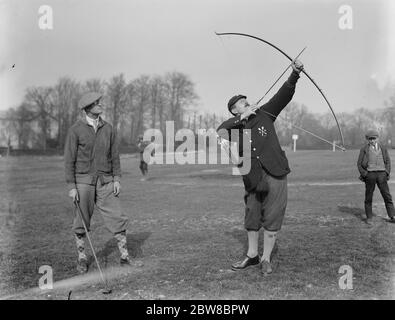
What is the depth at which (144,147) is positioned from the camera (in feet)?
72.5

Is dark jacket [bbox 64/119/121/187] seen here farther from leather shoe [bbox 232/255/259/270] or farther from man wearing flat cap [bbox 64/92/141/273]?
leather shoe [bbox 232/255/259/270]

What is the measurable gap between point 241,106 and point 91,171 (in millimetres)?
2146

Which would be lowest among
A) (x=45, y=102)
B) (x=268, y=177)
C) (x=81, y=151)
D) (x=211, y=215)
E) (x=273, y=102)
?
(x=211, y=215)

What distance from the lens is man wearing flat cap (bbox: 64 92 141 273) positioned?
220 inches

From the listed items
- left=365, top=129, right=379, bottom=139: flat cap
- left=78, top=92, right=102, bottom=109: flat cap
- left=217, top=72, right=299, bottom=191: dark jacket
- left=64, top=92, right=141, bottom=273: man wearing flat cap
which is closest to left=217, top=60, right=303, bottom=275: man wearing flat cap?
left=217, top=72, right=299, bottom=191: dark jacket

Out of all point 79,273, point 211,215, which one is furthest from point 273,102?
point 211,215

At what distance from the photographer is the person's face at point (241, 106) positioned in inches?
217

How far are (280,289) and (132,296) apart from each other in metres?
1.57

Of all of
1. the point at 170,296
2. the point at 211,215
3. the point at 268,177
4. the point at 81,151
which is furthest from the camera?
the point at 211,215

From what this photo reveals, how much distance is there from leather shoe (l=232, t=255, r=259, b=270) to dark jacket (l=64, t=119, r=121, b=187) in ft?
6.70

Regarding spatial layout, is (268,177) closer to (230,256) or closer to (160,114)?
(230,256)

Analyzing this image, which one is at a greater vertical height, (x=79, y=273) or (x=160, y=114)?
(x=160, y=114)

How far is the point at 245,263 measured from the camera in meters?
5.43
